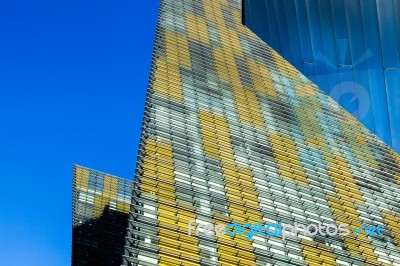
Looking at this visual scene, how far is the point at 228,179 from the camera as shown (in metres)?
21.0

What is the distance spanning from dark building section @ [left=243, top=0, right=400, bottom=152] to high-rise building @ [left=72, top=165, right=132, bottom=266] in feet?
70.5

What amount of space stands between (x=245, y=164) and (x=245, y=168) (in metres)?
0.34

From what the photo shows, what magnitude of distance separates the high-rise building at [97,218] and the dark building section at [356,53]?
21.5m

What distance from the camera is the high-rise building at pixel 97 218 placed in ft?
139

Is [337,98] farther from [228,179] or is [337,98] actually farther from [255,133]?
[228,179]

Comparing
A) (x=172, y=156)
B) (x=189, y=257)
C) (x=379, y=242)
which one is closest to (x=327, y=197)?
(x=379, y=242)

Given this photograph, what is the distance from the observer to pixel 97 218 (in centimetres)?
4588

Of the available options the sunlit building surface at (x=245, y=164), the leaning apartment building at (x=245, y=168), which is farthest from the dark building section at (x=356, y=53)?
the leaning apartment building at (x=245, y=168)

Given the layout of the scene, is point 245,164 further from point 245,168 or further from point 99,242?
point 99,242

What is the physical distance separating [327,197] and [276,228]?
5044 mm

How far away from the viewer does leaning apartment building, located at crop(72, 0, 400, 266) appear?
690 inches

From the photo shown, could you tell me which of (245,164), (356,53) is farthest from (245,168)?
(356,53)
